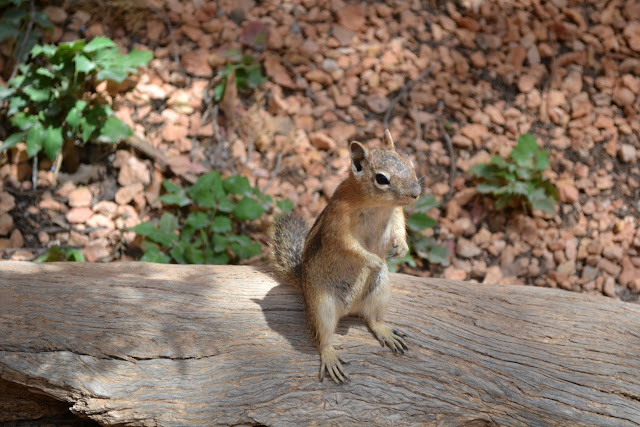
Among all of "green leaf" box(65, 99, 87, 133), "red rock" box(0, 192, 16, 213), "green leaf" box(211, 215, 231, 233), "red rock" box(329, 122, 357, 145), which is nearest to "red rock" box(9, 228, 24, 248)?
"red rock" box(0, 192, 16, 213)

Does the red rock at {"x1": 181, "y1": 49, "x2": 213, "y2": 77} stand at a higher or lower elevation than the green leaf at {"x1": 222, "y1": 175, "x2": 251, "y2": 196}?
higher

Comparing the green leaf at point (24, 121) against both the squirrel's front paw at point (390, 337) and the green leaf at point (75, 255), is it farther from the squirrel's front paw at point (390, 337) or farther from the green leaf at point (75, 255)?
the squirrel's front paw at point (390, 337)

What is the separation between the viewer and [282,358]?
8.59 feet

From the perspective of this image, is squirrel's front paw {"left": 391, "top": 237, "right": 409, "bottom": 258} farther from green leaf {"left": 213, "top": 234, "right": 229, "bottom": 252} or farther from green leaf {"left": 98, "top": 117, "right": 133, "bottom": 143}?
green leaf {"left": 98, "top": 117, "right": 133, "bottom": 143}

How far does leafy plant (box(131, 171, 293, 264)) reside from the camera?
12.2ft

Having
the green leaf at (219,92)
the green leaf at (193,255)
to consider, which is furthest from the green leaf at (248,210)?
the green leaf at (219,92)

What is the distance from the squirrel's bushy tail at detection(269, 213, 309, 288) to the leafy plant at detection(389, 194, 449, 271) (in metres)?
1.05

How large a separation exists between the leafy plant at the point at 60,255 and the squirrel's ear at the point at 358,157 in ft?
6.47

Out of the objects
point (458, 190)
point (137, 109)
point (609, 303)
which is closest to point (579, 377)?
point (609, 303)

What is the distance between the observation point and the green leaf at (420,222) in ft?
13.0

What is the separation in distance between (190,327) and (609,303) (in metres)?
2.06

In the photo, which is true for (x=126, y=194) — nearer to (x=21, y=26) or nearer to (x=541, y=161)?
(x=21, y=26)

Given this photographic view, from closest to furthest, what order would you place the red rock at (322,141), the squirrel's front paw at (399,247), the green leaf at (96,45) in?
the squirrel's front paw at (399,247) → the green leaf at (96,45) → the red rock at (322,141)

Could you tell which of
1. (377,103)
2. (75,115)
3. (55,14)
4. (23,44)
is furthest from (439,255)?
(55,14)
